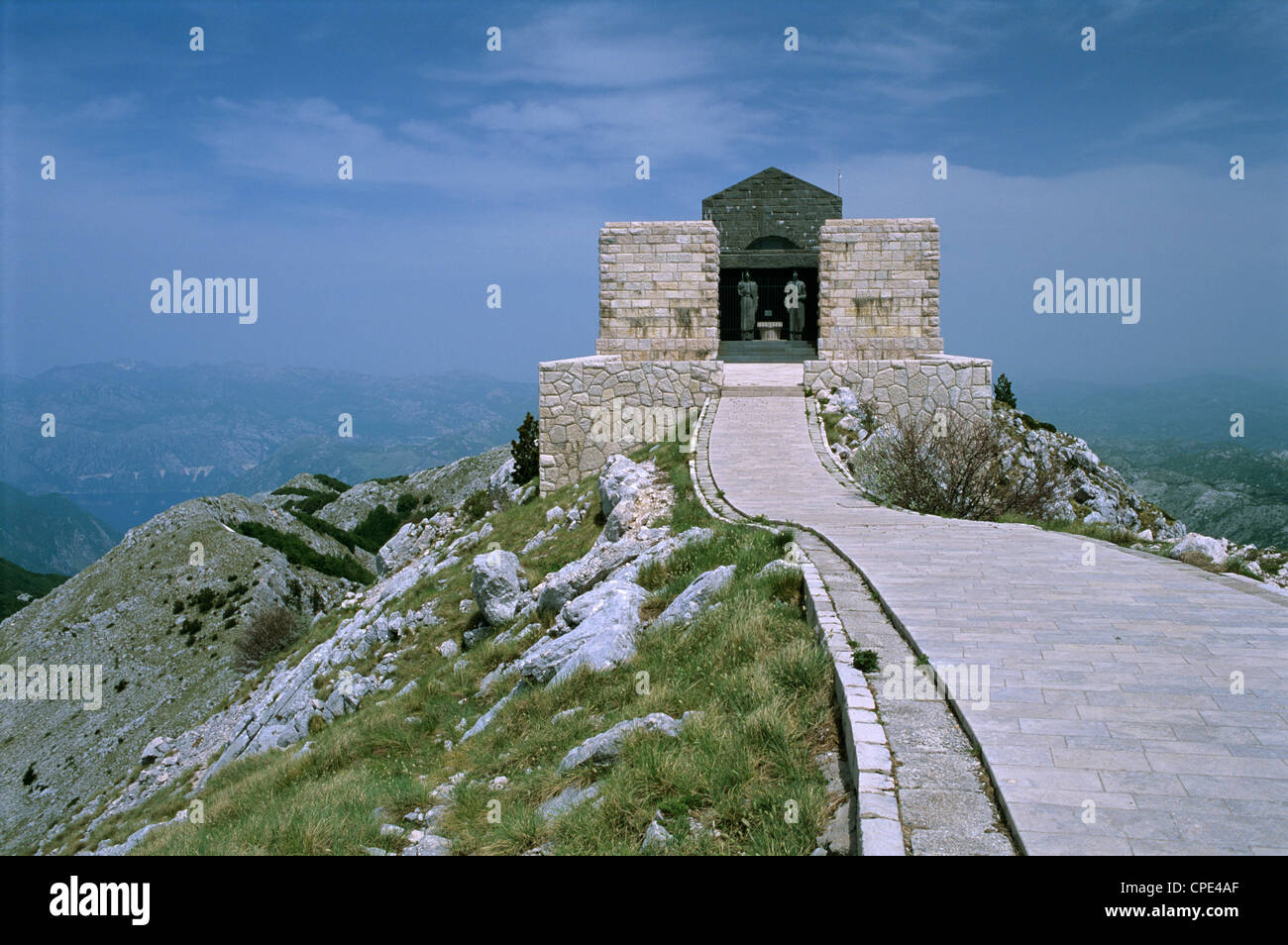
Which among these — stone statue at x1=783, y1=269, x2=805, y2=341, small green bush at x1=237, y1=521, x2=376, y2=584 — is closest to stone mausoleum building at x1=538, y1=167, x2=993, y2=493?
stone statue at x1=783, y1=269, x2=805, y2=341

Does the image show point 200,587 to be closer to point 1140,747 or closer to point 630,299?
point 630,299

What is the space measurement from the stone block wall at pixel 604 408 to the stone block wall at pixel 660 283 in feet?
5.78

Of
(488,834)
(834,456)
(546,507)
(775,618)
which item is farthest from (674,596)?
(546,507)

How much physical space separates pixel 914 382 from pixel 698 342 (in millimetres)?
4837

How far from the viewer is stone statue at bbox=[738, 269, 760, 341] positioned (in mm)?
26516

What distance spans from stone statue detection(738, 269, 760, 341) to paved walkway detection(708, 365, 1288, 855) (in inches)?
717

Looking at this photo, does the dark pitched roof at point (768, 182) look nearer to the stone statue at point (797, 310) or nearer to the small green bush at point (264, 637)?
the stone statue at point (797, 310)

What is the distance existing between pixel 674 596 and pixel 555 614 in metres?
A: 2.58

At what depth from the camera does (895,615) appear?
596 centimetres

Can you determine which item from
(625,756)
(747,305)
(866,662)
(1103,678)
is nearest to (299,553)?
(747,305)
